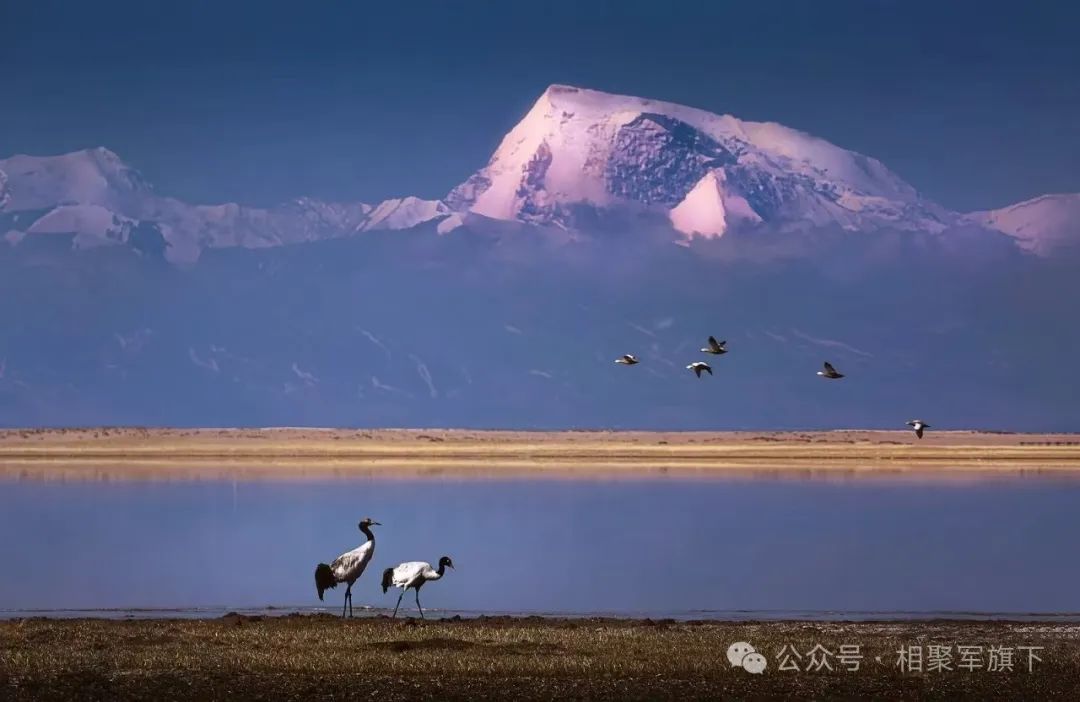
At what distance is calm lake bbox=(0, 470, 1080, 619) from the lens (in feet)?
96.7

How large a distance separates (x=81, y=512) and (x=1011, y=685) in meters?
34.6

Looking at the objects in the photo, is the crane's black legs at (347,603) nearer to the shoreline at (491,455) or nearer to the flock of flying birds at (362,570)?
the flock of flying birds at (362,570)

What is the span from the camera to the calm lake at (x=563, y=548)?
29484 millimetres

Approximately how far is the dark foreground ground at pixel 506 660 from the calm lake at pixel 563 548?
432 cm

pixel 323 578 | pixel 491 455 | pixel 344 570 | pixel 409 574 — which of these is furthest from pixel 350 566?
pixel 491 455

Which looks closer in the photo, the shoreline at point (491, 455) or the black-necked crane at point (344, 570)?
the black-necked crane at point (344, 570)

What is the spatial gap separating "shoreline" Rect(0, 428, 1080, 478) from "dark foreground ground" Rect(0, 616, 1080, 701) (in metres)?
47.6

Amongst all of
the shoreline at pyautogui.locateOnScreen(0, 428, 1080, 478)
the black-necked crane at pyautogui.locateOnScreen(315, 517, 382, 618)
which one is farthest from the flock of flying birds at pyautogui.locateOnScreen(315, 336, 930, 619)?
the shoreline at pyautogui.locateOnScreen(0, 428, 1080, 478)

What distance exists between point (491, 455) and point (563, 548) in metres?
55.0

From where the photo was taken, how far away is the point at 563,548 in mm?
38281

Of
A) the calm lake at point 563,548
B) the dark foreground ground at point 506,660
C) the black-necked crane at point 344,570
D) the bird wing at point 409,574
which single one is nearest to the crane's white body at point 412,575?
the bird wing at point 409,574

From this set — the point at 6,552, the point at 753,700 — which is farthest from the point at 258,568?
the point at 753,700

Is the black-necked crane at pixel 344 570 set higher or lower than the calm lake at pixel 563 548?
lower

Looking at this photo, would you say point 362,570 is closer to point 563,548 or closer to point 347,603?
point 347,603
